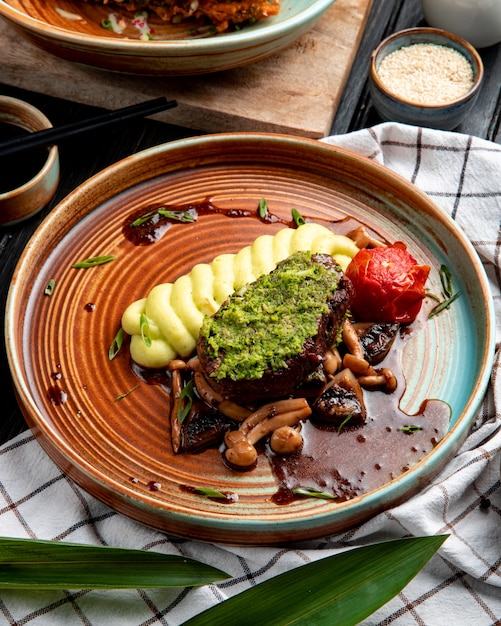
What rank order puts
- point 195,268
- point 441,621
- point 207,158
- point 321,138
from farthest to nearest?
point 321,138 < point 207,158 < point 195,268 < point 441,621

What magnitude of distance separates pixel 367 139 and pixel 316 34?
1.40 m

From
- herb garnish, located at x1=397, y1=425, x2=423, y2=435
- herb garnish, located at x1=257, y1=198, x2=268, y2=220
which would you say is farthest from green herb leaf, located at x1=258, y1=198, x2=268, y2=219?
herb garnish, located at x1=397, y1=425, x2=423, y2=435

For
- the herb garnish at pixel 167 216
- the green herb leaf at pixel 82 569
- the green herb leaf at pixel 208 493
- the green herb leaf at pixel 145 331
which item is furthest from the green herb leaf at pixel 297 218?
the green herb leaf at pixel 82 569

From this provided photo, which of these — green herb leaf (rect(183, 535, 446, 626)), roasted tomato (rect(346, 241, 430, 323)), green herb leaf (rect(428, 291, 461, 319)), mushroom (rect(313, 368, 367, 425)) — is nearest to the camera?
green herb leaf (rect(183, 535, 446, 626))

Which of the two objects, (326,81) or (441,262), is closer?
(441,262)

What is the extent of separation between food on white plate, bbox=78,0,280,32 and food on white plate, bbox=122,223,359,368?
2.00 meters

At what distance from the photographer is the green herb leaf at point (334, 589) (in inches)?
154

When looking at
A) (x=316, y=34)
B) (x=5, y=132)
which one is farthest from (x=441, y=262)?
(x=5, y=132)

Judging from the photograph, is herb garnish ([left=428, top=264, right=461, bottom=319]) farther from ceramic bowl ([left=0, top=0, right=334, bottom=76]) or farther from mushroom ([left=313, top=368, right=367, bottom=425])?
ceramic bowl ([left=0, top=0, right=334, bottom=76])

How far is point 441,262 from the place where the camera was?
5.31 m

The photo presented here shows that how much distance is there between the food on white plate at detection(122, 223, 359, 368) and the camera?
186 inches

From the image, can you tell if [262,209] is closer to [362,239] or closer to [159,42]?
[362,239]

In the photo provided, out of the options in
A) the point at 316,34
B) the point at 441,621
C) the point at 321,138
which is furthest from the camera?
the point at 316,34

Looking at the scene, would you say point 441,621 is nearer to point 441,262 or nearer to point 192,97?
point 441,262
